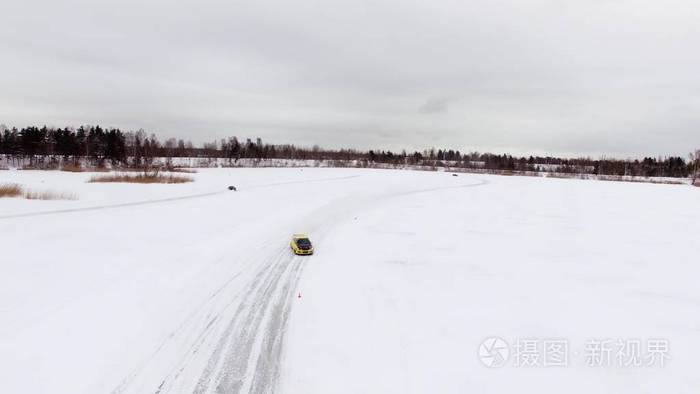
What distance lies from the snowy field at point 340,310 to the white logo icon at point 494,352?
5 centimetres

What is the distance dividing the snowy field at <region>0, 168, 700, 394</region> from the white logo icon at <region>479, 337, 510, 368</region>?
0.17 ft

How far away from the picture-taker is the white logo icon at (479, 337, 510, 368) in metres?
9.27

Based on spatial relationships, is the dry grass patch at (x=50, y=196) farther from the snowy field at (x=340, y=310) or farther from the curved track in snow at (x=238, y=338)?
the curved track in snow at (x=238, y=338)

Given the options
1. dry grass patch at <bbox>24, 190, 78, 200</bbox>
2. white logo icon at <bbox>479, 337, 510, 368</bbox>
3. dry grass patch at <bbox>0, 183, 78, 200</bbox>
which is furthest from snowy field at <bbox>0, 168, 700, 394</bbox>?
dry grass patch at <bbox>0, 183, 78, 200</bbox>

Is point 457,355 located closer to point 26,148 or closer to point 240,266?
point 240,266

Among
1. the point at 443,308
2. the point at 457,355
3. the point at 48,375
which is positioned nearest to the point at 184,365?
the point at 48,375

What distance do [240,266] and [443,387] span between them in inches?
420

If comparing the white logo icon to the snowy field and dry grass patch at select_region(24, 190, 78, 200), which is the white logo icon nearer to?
the snowy field

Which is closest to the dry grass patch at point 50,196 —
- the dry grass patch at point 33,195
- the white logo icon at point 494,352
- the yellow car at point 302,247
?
the dry grass patch at point 33,195

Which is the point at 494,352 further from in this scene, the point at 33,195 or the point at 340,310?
the point at 33,195

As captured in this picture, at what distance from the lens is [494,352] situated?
9.72 meters

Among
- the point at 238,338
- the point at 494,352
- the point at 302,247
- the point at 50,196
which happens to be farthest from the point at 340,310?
the point at 50,196

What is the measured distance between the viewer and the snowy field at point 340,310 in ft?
27.8

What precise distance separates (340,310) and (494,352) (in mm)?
4744
